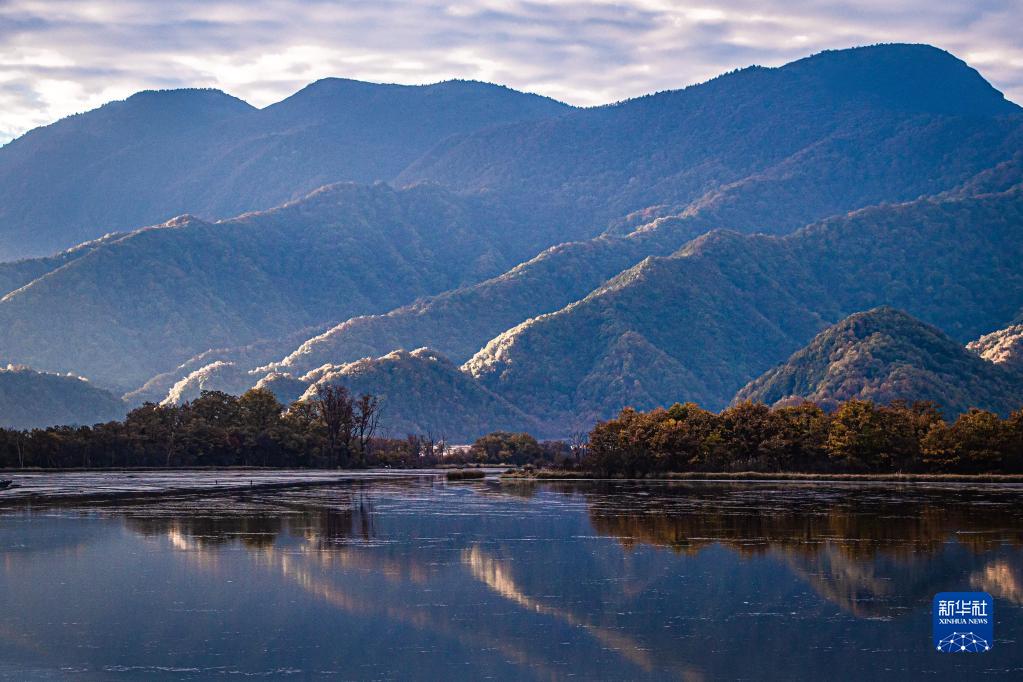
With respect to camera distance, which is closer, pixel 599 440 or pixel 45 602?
pixel 45 602

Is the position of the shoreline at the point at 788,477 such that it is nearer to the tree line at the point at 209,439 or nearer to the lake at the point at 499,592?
the tree line at the point at 209,439

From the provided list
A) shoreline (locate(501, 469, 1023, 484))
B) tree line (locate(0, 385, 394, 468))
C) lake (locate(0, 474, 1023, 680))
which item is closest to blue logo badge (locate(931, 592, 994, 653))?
lake (locate(0, 474, 1023, 680))

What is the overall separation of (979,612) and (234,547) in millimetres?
29496

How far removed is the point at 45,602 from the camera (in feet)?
144

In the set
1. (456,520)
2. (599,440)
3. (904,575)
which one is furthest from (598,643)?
(599,440)

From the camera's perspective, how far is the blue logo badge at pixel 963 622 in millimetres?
37594

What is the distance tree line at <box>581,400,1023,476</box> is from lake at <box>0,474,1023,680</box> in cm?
4764

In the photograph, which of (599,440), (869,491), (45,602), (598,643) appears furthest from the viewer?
(599,440)

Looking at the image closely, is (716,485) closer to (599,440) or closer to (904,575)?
(599,440)

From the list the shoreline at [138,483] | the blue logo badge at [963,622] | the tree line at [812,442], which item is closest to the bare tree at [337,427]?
the shoreline at [138,483]

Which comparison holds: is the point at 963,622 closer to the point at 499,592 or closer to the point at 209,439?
the point at 499,592

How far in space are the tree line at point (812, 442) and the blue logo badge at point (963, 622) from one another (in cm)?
8231

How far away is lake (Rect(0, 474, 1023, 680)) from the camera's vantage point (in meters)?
36.0

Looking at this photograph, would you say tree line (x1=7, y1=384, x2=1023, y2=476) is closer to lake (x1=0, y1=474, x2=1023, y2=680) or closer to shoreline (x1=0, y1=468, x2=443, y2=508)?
shoreline (x1=0, y1=468, x2=443, y2=508)
